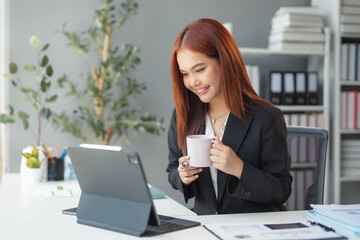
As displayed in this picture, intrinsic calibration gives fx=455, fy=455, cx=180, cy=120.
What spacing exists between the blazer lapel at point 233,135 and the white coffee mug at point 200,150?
12.2 inches

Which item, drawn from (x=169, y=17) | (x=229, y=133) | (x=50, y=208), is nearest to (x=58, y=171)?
(x=50, y=208)

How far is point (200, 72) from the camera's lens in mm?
1645

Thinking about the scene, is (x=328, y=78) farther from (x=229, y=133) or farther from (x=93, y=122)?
(x=229, y=133)

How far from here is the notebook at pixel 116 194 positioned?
3.74 feet

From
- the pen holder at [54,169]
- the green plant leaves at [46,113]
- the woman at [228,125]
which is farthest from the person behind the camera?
the green plant leaves at [46,113]

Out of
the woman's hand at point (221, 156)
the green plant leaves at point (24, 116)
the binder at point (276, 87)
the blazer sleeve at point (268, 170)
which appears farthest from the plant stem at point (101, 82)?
the woman's hand at point (221, 156)

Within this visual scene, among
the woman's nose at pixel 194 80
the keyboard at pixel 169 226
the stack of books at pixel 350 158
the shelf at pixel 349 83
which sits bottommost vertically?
the stack of books at pixel 350 158

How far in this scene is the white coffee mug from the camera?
1.36 meters

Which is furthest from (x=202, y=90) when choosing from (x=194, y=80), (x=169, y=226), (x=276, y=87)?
(x=276, y=87)

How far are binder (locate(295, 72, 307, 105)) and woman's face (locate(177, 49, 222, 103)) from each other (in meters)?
1.91

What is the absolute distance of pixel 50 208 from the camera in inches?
60.8

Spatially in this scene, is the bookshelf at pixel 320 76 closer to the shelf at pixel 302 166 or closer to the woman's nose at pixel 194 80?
the shelf at pixel 302 166

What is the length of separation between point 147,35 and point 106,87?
24.4 inches

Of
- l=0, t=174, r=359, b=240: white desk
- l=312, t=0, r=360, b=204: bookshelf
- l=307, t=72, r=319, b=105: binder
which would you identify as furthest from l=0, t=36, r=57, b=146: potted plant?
l=312, t=0, r=360, b=204: bookshelf
